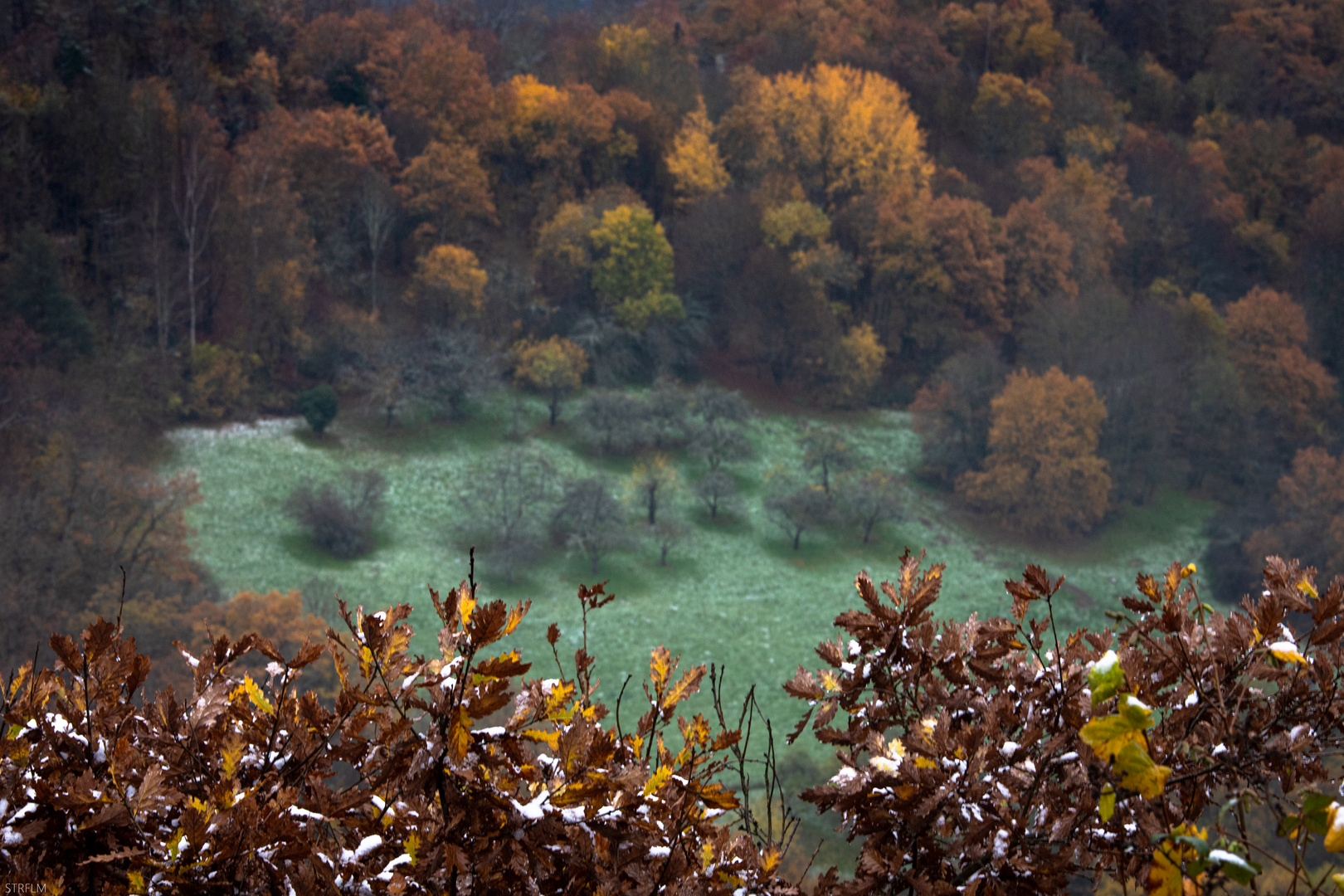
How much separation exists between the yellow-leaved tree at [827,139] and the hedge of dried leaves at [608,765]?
2987 cm

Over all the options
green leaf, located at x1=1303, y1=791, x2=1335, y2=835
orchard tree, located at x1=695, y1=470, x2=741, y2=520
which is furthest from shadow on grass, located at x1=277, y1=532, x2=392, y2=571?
green leaf, located at x1=1303, y1=791, x2=1335, y2=835

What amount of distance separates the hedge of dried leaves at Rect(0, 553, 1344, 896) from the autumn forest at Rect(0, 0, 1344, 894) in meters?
11.2

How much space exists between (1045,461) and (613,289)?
12.4 m

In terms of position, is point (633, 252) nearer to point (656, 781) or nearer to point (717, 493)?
point (717, 493)

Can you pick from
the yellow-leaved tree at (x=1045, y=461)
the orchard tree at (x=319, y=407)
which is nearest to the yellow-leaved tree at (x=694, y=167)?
the yellow-leaved tree at (x=1045, y=461)

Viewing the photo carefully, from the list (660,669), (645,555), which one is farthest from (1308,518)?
(660,669)

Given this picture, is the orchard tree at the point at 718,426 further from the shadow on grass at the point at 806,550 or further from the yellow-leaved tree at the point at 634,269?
the yellow-leaved tree at the point at 634,269

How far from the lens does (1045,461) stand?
2266cm

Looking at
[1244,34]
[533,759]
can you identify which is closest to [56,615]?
[533,759]

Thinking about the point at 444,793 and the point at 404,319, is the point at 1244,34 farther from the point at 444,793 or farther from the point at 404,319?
the point at 444,793

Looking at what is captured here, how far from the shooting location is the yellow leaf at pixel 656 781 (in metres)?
1.38

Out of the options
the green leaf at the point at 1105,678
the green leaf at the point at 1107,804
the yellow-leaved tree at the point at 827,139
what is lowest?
the green leaf at the point at 1107,804

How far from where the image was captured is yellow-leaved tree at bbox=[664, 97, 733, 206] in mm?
30781

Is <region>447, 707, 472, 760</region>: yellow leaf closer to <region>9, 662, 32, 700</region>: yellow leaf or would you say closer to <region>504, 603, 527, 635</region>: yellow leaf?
<region>504, 603, 527, 635</region>: yellow leaf
